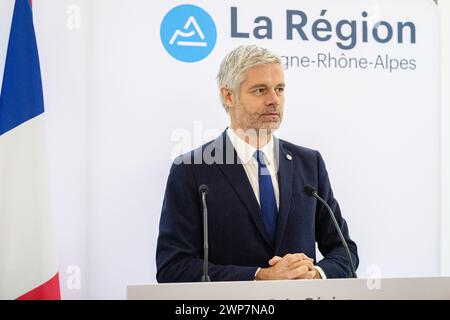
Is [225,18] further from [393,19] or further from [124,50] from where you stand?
[393,19]

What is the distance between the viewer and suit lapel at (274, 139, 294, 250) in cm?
295

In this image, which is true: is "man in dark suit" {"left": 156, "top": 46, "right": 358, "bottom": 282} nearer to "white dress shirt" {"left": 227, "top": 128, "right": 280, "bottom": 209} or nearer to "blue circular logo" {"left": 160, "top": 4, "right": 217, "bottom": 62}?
"white dress shirt" {"left": 227, "top": 128, "right": 280, "bottom": 209}

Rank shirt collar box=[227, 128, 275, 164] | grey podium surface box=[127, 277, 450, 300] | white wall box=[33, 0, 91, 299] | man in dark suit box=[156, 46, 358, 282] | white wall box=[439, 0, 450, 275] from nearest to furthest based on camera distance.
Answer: grey podium surface box=[127, 277, 450, 300]
man in dark suit box=[156, 46, 358, 282]
white wall box=[33, 0, 91, 299]
shirt collar box=[227, 128, 275, 164]
white wall box=[439, 0, 450, 275]

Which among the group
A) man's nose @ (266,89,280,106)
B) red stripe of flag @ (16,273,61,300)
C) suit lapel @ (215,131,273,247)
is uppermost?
man's nose @ (266,89,280,106)

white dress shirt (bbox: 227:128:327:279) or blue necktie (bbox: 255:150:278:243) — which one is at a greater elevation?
white dress shirt (bbox: 227:128:327:279)

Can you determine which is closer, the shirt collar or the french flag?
the french flag

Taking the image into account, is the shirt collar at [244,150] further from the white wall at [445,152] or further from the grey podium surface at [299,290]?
the grey podium surface at [299,290]

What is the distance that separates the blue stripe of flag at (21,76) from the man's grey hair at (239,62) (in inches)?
39.1

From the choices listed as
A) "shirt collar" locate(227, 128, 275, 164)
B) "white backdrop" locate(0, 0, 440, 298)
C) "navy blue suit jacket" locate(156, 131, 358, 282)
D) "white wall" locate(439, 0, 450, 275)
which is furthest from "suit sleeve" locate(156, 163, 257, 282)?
"white wall" locate(439, 0, 450, 275)

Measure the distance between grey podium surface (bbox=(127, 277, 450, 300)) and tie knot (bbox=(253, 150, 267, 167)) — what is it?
1.24 m

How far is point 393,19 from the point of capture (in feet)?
11.0

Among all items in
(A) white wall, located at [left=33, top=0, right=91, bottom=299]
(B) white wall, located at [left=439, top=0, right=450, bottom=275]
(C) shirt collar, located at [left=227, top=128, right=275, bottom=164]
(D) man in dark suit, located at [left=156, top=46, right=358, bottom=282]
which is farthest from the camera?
(B) white wall, located at [left=439, top=0, right=450, bottom=275]

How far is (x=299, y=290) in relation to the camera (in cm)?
186
